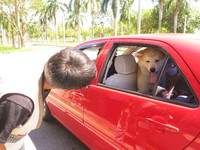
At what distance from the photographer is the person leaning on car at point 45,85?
89 cm

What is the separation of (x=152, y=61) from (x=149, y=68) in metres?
0.08

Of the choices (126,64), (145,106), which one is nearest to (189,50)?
(145,106)

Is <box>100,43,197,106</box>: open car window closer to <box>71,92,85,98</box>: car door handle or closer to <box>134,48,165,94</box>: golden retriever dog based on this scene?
→ <box>134,48,165,94</box>: golden retriever dog

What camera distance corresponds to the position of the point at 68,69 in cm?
99

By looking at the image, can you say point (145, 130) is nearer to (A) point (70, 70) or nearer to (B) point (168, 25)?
(A) point (70, 70)

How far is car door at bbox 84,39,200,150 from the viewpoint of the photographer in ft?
3.87

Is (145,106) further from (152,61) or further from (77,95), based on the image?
(77,95)

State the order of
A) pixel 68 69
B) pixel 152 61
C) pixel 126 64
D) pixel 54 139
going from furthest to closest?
pixel 54 139 < pixel 126 64 < pixel 152 61 < pixel 68 69

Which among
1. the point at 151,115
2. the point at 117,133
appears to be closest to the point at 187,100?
the point at 151,115

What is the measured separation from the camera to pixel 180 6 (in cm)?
2408

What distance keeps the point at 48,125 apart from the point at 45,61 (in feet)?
8.27

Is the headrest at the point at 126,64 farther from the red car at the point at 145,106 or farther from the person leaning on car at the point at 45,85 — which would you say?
the person leaning on car at the point at 45,85

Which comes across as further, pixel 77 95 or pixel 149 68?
pixel 77 95

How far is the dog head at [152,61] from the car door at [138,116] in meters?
0.26
